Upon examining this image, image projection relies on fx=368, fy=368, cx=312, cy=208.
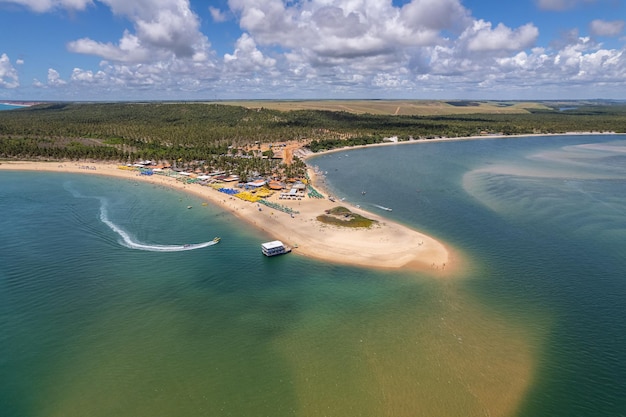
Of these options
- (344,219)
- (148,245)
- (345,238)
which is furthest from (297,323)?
(148,245)

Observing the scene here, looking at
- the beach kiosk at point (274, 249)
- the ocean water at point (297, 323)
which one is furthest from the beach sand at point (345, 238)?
the beach kiosk at point (274, 249)

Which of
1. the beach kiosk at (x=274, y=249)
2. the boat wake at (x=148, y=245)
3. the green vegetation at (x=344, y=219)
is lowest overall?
the boat wake at (x=148, y=245)

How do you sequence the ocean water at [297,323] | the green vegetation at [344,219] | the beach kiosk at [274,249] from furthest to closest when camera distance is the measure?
the green vegetation at [344,219]
the beach kiosk at [274,249]
the ocean water at [297,323]

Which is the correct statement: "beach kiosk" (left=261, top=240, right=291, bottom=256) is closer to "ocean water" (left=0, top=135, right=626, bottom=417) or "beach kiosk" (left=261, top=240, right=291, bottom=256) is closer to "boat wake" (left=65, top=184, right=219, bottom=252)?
"ocean water" (left=0, top=135, right=626, bottom=417)

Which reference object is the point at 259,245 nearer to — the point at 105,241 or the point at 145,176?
the point at 105,241

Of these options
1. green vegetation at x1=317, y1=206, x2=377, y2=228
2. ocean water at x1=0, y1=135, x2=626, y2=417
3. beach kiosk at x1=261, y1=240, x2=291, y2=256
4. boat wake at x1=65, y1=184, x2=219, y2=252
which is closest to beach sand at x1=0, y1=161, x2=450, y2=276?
green vegetation at x1=317, y1=206, x2=377, y2=228

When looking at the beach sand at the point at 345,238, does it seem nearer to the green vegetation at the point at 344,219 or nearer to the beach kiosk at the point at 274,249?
the green vegetation at the point at 344,219
